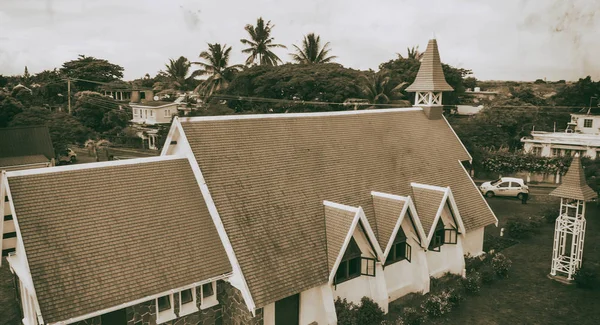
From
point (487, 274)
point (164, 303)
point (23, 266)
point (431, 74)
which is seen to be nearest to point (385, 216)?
point (487, 274)

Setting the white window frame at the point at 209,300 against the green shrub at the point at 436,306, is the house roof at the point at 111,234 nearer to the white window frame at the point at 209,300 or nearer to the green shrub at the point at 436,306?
the white window frame at the point at 209,300

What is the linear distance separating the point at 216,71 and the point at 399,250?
45.8 m

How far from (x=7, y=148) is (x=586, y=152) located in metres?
57.1

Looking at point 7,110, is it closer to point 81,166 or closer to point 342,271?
point 81,166

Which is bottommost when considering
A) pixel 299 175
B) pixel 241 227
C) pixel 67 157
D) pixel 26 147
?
pixel 67 157

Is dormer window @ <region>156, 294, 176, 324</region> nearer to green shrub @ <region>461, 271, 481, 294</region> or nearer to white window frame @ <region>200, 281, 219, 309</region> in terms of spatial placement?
white window frame @ <region>200, 281, 219, 309</region>

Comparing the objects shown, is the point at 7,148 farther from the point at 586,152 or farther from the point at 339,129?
the point at 586,152

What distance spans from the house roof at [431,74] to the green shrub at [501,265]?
34.0 feet

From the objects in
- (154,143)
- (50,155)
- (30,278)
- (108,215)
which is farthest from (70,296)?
(154,143)

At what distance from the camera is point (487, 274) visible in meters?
20.3

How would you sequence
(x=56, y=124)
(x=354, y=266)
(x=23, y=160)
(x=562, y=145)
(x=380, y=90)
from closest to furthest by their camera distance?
1. (x=354, y=266)
2. (x=23, y=160)
3. (x=562, y=145)
4. (x=380, y=90)
5. (x=56, y=124)

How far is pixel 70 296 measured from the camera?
1205cm

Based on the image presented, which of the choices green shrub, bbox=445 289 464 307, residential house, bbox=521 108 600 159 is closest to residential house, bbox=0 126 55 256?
green shrub, bbox=445 289 464 307

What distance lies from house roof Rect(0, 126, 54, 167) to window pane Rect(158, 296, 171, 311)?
34.2 m
